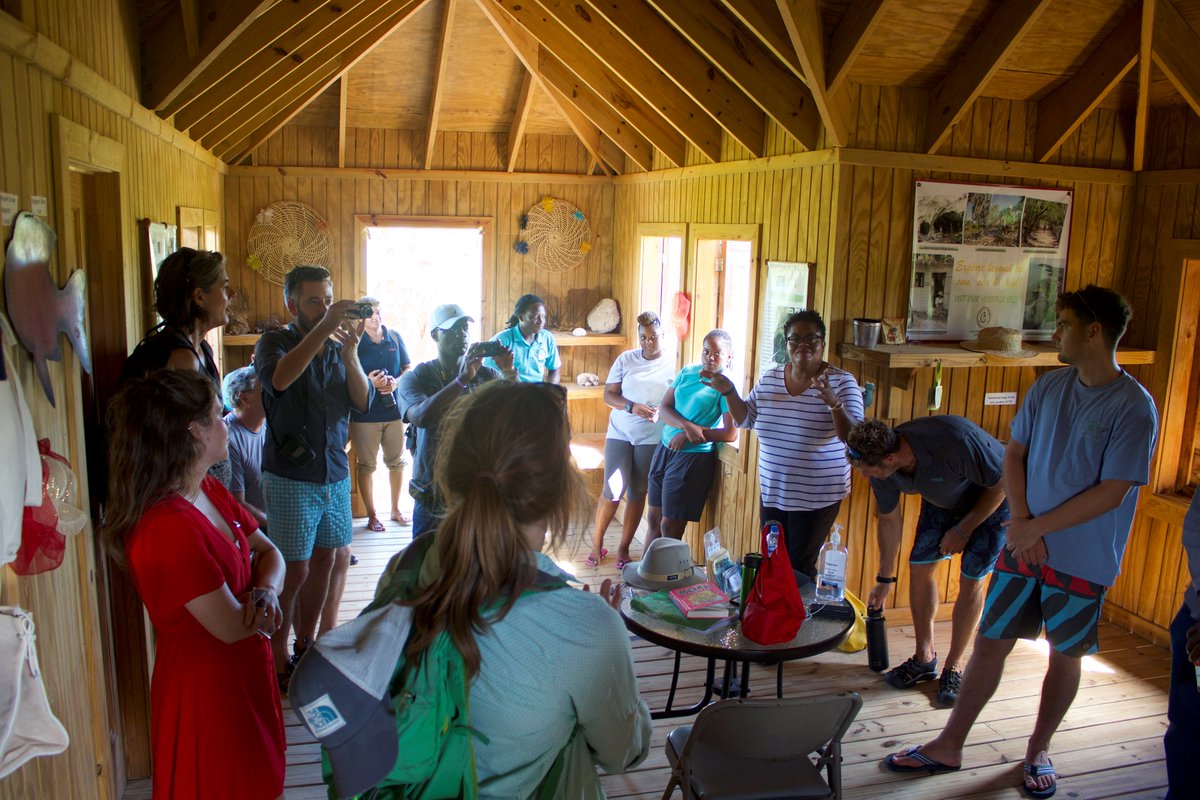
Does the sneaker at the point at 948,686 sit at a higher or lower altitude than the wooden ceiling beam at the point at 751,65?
lower

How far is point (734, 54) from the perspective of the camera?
4.18m

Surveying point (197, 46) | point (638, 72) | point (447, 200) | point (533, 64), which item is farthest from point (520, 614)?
point (447, 200)

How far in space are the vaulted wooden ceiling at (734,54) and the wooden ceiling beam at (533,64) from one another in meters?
0.02

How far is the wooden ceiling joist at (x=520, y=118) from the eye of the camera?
6.30m

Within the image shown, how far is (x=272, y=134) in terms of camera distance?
20.6ft

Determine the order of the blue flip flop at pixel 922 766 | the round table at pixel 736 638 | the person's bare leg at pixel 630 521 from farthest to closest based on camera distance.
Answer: the person's bare leg at pixel 630 521
the blue flip flop at pixel 922 766
the round table at pixel 736 638

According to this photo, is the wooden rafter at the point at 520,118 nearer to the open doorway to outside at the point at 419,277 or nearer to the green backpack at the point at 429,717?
Answer: the open doorway to outside at the point at 419,277

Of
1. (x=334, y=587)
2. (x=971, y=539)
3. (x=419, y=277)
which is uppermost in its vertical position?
(x=419, y=277)

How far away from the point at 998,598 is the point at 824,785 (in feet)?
3.83

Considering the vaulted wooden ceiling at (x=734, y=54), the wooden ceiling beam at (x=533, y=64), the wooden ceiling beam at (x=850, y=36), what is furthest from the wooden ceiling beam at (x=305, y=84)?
the wooden ceiling beam at (x=850, y=36)

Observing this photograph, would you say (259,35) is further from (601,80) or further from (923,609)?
(923,609)

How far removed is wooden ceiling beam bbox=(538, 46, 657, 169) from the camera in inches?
233

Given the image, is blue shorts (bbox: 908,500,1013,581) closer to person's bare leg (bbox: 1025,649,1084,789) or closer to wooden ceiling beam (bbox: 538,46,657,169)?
person's bare leg (bbox: 1025,649,1084,789)

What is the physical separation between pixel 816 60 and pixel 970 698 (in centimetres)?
260
